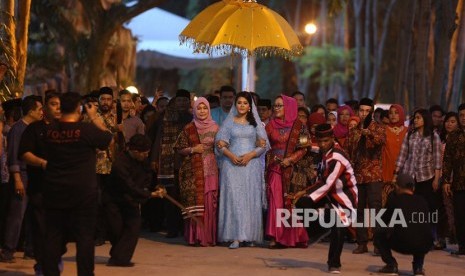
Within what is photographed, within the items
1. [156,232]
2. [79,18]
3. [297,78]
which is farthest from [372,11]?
[156,232]

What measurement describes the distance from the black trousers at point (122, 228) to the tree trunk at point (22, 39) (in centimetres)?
366

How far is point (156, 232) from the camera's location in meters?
17.6

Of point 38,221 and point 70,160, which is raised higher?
point 70,160

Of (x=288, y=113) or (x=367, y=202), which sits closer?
(x=367, y=202)

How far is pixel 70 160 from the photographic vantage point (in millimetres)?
10961

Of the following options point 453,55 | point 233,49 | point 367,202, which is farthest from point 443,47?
point 367,202

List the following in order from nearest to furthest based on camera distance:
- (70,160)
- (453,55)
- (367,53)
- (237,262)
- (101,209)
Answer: (70,160) → (237,262) → (101,209) → (453,55) → (367,53)

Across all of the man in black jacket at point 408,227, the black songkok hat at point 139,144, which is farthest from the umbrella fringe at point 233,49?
the man in black jacket at point 408,227

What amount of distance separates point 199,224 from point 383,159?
108 inches

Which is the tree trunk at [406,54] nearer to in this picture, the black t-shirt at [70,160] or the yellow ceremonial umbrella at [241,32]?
the yellow ceremonial umbrella at [241,32]

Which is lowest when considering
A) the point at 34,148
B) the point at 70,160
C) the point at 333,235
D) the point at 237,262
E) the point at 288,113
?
the point at 237,262

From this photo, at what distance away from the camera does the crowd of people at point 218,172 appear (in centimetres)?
1118

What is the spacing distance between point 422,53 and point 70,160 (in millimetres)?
15364

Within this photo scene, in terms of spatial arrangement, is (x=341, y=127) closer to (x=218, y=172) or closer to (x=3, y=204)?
(x=218, y=172)
